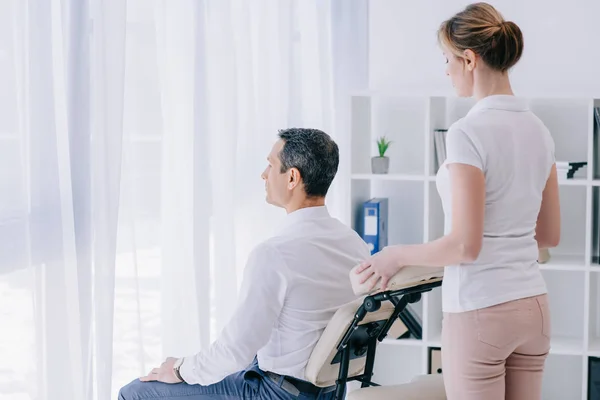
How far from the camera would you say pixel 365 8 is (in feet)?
13.1

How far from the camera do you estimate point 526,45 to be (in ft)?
12.6

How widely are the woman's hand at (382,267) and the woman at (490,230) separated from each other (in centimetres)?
2

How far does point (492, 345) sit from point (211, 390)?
888 mm

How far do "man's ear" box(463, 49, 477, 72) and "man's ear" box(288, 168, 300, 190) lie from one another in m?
0.62

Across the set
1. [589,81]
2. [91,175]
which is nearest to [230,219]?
[91,175]

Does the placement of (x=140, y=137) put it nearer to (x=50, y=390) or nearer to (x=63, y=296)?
(x=63, y=296)

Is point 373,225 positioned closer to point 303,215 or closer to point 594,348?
point 594,348

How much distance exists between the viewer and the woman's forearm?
171cm

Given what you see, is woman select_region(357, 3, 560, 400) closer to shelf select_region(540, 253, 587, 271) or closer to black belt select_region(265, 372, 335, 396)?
black belt select_region(265, 372, 335, 396)

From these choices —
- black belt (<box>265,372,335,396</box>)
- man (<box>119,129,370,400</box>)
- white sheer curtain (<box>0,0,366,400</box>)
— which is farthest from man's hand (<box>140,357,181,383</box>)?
black belt (<box>265,372,335,396</box>)

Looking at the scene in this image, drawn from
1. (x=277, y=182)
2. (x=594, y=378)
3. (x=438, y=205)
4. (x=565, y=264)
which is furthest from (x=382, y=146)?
(x=277, y=182)

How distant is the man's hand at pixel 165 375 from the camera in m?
2.25

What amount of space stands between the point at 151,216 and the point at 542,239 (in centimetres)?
124

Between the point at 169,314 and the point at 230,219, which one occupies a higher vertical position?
the point at 230,219
